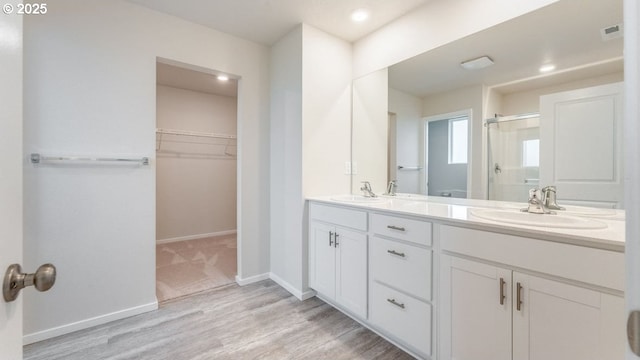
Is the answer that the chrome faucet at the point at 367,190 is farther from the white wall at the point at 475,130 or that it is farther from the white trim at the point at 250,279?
the white trim at the point at 250,279

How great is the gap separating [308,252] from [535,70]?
6.84 ft

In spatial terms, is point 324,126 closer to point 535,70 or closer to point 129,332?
point 535,70

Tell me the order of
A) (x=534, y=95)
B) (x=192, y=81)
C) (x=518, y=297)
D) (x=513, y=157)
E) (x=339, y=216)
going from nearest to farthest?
(x=518, y=297) → (x=534, y=95) → (x=513, y=157) → (x=339, y=216) → (x=192, y=81)

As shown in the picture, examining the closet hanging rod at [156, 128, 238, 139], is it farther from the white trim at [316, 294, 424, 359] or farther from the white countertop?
the white countertop

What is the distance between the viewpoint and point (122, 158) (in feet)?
6.63

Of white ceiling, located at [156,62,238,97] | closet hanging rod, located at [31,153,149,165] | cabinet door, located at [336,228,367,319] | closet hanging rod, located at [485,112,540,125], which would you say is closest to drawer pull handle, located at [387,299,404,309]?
cabinet door, located at [336,228,367,319]

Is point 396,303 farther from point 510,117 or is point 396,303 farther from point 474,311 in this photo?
point 510,117

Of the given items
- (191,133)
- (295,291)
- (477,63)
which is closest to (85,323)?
(295,291)

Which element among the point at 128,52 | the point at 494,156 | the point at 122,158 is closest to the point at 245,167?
the point at 122,158

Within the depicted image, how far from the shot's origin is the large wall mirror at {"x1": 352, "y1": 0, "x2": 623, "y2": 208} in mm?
1394

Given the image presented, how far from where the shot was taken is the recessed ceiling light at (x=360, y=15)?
2.17 metres

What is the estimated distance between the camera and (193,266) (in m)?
3.09

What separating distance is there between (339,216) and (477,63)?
1474 millimetres

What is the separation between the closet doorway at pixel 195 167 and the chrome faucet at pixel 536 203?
9.95ft
